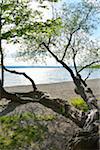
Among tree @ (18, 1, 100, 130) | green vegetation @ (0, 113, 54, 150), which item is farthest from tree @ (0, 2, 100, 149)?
green vegetation @ (0, 113, 54, 150)

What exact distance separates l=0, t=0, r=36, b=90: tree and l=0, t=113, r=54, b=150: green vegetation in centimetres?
61

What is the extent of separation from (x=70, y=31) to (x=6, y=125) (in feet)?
3.17

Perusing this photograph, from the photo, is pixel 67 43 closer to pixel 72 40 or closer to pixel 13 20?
pixel 72 40

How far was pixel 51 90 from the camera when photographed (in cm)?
329

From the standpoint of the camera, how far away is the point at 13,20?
2.30 metres

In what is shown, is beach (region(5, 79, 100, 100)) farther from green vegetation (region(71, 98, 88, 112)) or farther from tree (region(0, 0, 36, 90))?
tree (region(0, 0, 36, 90))

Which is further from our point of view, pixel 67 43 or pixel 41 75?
pixel 67 43

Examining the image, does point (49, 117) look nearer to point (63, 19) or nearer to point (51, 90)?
point (51, 90)

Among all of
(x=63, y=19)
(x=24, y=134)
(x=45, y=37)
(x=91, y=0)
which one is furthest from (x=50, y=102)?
(x=91, y=0)

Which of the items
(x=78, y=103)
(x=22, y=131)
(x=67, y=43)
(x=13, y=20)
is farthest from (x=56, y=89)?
(x=13, y=20)

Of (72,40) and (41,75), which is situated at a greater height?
(72,40)

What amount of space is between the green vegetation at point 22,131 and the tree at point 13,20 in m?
0.61

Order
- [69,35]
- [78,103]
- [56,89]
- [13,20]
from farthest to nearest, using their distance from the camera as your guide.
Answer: [56,89] → [78,103] → [69,35] → [13,20]

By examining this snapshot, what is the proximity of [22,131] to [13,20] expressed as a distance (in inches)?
34.5
